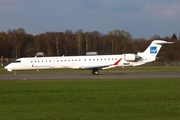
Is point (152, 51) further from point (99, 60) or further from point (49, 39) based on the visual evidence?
point (49, 39)

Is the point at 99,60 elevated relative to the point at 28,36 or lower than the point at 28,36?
lower

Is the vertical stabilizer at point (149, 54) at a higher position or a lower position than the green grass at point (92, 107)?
higher

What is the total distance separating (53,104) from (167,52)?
104m

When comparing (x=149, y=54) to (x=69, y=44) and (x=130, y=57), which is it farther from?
(x=69, y=44)

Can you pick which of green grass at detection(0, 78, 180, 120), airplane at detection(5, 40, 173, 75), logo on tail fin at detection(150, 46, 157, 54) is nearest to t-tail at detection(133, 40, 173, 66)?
logo on tail fin at detection(150, 46, 157, 54)

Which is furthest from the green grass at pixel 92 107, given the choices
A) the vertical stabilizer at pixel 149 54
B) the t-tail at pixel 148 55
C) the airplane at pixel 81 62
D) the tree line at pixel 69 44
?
the tree line at pixel 69 44

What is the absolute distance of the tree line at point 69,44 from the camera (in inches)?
4739

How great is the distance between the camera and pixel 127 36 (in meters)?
152

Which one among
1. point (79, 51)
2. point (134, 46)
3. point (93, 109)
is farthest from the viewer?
point (134, 46)

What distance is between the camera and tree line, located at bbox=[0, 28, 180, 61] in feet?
395

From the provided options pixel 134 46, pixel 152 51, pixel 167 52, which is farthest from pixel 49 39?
pixel 152 51

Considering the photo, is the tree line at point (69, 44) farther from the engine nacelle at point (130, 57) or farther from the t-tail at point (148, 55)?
the engine nacelle at point (130, 57)

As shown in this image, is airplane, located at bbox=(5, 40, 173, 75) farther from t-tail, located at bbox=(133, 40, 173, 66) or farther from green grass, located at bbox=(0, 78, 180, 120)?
green grass, located at bbox=(0, 78, 180, 120)

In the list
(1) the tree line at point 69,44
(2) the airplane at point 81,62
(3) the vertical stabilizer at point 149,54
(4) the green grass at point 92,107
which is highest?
(1) the tree line at point 69,44
